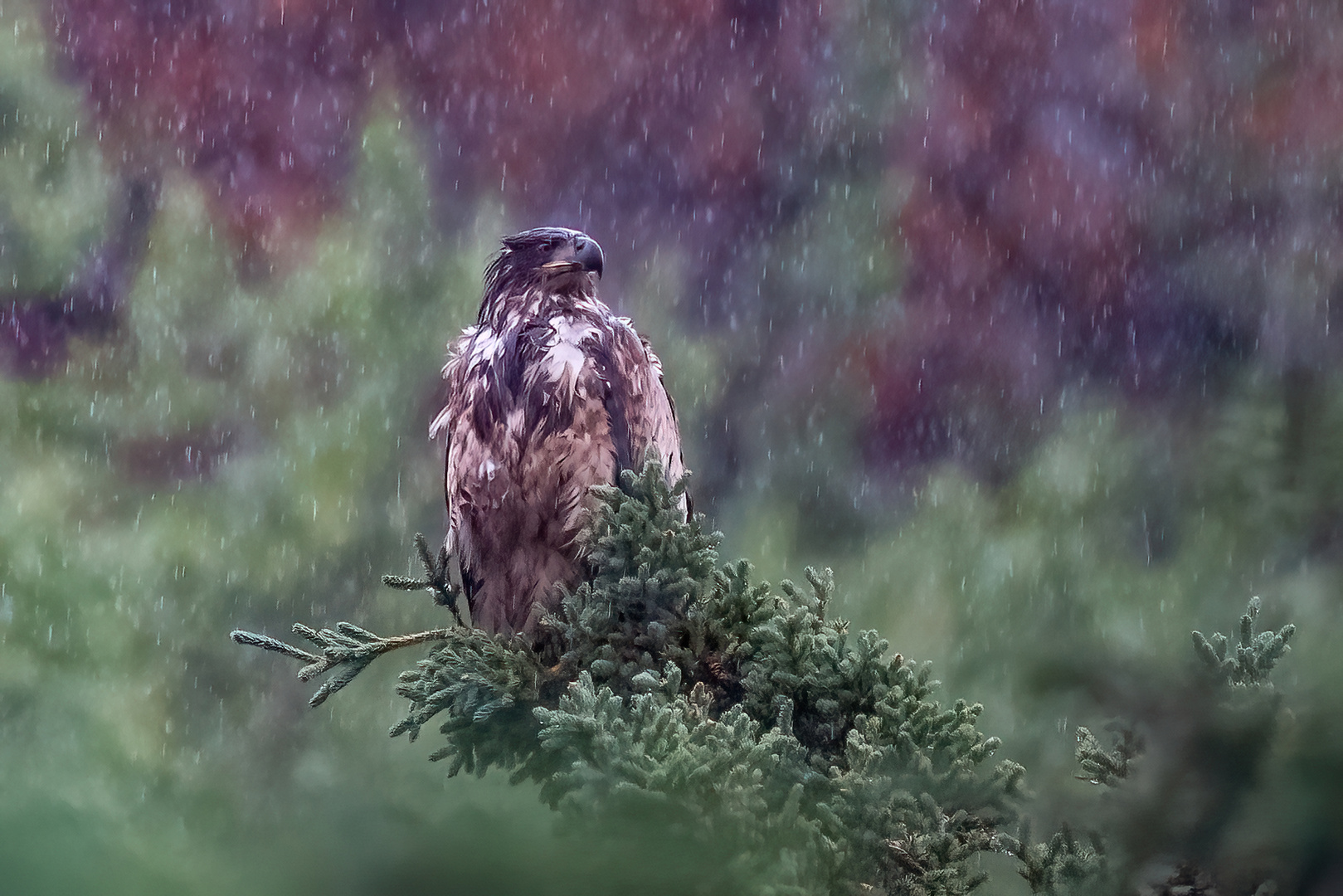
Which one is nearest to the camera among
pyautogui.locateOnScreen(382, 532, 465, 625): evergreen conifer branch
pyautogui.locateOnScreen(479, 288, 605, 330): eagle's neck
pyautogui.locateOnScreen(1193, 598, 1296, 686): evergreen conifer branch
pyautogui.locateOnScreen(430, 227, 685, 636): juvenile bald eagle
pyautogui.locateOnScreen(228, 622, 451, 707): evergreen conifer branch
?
pyautogui.locateOnScreen(1193, 598, 1296, 686): evergreen conifer branch

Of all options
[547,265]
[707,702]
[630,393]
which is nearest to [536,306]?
[547,265]

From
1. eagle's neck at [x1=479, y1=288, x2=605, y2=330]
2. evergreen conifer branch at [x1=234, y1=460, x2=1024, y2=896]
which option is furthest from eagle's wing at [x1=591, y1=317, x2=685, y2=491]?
evergreen conifer branch at [x1=234, y1=460, x2=1024, y2=896]

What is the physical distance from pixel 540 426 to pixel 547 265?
1.80 feet

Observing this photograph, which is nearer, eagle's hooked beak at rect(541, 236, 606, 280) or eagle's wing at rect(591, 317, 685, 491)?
eagle's wing at rect(591, 317, 685, 491)

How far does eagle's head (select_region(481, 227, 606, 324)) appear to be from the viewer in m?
3.37

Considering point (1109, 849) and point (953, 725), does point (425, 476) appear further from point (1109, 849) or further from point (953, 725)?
point (1109, 849)

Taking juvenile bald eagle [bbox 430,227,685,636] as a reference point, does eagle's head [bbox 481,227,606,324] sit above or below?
above

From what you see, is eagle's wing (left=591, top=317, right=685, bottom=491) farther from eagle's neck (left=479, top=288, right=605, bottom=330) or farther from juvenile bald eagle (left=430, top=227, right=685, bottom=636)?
eagle's neck (left=479, top=288, right=605, bottom=330)

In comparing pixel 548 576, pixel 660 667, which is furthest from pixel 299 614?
pixel 660 667

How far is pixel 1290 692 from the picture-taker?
16.2 inches

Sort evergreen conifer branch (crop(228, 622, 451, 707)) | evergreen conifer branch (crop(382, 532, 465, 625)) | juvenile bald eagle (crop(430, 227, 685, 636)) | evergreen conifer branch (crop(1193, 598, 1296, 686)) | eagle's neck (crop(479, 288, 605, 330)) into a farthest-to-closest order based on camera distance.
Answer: eagle's neck (crop(479, 288, 605, 330)) < juvenile bald eagle (crop(430, 227, 685, 636)) < evergreen conifer branch (crop(382, 532, 465, 625)) < evergreen conifer branch (crop(228, 622, 451, 707)) < evergreen conifer branch (crop(1193, 598, 1296, 686))

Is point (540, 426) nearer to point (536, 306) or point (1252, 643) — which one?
point (536, 306)

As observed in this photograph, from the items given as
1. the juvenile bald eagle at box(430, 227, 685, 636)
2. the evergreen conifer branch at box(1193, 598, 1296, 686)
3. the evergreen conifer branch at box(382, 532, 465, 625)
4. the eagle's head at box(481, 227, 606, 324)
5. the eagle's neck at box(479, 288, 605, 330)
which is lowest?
the evergreen conifer branch at box(1193, 598, 1296, 686)

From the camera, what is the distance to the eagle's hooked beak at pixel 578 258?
3357 millimetres
